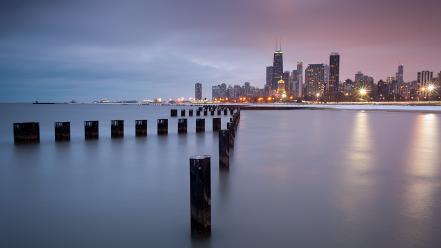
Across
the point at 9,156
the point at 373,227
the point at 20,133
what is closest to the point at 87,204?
the point at 373,227

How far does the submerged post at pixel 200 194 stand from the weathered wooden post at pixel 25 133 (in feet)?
48.6

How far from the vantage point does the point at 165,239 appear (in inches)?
205

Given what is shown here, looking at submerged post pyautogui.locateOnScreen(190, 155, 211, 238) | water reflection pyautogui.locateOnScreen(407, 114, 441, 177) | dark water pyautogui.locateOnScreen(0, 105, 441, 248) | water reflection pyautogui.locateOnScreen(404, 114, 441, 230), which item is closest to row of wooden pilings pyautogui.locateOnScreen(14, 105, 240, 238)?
submerged post pyautogui.locateOnScreen(190, 155, 211, 238)

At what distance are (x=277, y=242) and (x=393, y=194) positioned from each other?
3.56 metres

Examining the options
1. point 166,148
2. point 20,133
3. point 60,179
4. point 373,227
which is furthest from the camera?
point 20,133

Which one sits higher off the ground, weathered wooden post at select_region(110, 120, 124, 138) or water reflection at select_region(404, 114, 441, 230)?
weathered wooden post at select_region(110, 120, 124, 138)

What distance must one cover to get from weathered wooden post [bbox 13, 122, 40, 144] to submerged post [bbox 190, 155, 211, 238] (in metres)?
14.8

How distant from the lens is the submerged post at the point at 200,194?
5129mm

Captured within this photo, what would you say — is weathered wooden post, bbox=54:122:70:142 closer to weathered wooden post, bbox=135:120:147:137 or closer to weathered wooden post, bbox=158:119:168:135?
weathered wooden post, bbox=135:120:147:137

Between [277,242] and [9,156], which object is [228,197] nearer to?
[277,242]

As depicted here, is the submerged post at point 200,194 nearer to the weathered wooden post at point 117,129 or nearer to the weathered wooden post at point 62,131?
the weathered wooden post at point 62,131

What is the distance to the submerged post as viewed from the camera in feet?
16.8

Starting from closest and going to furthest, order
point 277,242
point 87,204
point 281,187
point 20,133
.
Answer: point 277,242
point 87,204
point 281,187
point 20,133

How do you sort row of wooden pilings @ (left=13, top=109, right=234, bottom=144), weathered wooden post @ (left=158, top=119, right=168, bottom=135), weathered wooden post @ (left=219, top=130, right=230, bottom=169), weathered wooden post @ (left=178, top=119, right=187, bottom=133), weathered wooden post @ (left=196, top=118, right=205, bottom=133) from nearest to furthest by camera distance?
1. weathered wooden post @ (left=219, top=130, right=230, bottom=169)
2. row of wooden pilings @ (left=13, top=109, right=234, bottom=144)
3. weathered wooden post @ (left=158, top=119, right=168, bottom=135)
4. weathered wooden post @ (left=178, top=119, right=187, bottom=133)
5. weathered wooden post @ (left=196, top=118, right=205, bottom=133)
